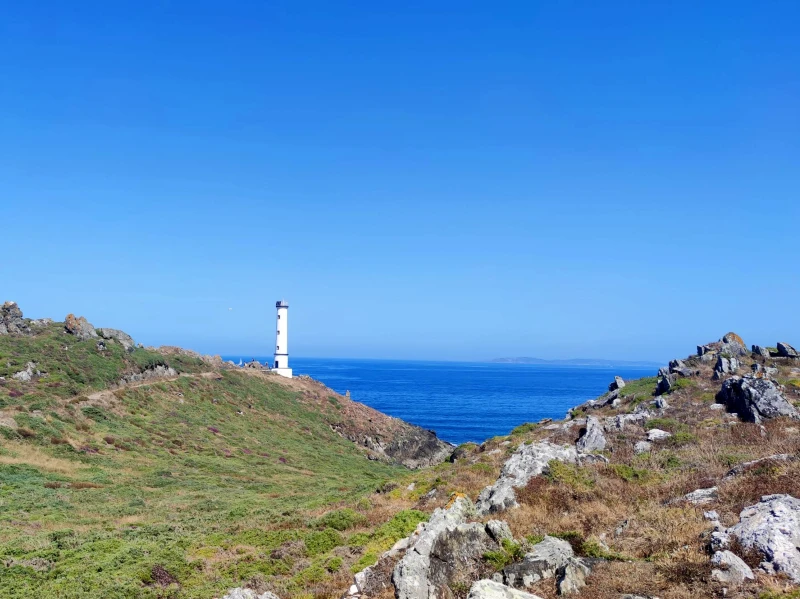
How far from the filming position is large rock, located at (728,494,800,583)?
8.45 meters

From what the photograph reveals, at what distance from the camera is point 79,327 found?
6462 centimetres

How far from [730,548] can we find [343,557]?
25.8 feet

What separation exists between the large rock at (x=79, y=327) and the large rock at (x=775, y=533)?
68.6 m

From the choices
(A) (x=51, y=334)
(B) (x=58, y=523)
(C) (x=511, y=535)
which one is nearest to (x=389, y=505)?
(C) (x=511, y=535)

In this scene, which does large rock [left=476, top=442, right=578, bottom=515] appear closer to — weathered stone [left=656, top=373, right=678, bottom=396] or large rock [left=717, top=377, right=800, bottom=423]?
large rock [left=717, top=377, right=800, bottom=423]

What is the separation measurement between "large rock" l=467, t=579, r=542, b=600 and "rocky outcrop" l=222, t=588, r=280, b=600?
4.35m

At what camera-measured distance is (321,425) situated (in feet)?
224

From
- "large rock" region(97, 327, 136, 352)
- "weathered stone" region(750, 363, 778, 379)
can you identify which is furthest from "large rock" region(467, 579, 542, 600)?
"large rock" region(97, 327, 136, 352)

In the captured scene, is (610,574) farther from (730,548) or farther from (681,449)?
(681,449)

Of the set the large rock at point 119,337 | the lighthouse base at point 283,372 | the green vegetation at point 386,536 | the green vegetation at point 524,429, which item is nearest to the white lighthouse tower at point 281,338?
the lighthouse base at point 283,372

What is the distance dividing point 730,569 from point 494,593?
145 inches

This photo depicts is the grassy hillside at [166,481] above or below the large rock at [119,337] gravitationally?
below

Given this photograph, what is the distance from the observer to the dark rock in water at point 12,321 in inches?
2378

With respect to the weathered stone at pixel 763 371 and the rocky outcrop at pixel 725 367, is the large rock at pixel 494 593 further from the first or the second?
the rocky outcrop at pixel 725 367
